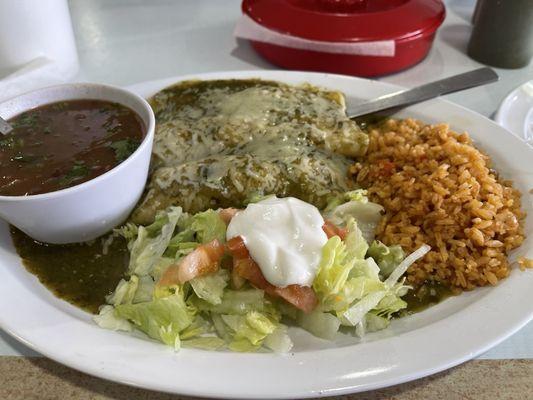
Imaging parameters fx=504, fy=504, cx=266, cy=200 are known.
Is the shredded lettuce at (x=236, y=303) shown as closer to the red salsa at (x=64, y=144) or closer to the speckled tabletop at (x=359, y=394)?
the speckled tabletop at (x=359, y=394)

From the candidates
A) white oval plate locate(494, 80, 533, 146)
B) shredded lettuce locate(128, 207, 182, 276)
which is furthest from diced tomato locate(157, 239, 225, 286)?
white oval plate locate(494, 80, 533, 146)

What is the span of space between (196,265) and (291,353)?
14.1 inches

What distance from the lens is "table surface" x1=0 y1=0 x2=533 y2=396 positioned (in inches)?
109

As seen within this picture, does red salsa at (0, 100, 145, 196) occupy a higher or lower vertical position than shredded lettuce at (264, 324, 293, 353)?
higher

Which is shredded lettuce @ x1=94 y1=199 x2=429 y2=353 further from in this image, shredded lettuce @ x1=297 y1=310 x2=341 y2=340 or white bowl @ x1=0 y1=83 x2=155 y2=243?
white bowl @ x1=0 y1=83 x2=155 y2=243

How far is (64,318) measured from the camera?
1344 mm

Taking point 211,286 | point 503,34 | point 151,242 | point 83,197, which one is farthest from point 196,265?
point 503,34

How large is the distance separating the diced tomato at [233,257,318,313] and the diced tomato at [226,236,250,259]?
0.01 m

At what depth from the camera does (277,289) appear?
53.9 inches

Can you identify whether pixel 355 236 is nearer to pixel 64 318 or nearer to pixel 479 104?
pixel 64 318

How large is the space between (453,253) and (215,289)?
A: 0.75 m

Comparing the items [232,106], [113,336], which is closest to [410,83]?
[232,106]

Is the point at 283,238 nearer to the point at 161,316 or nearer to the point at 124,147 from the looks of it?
the point at 161,316

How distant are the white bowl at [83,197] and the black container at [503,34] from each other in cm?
197
